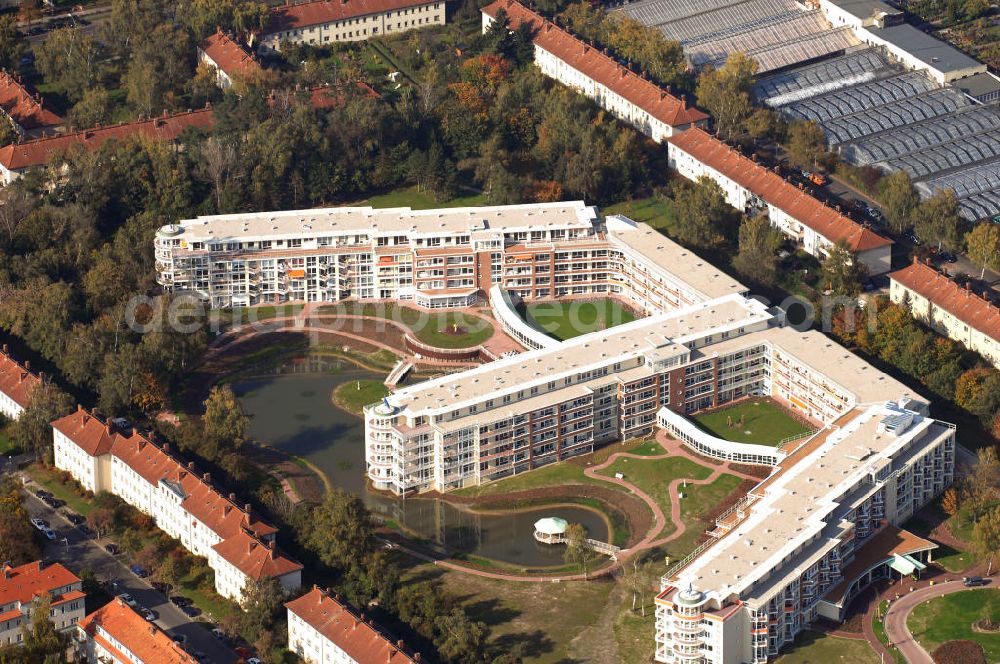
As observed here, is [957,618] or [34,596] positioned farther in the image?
[957,618]

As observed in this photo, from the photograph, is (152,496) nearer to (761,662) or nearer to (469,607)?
(469,607)

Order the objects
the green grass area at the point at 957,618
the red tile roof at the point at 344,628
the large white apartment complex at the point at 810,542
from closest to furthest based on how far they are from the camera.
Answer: the red tile roof at the point at 344,628, the large white apartment complex at the point at 810,542, the green grass area at the point at 957,618

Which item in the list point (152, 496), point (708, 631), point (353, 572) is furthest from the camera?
point (152, 496)

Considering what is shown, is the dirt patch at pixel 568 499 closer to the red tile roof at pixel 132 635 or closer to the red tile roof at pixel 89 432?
the red tile roof at pixel 89 432

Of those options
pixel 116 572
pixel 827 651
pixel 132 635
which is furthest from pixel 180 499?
pixel 827 651

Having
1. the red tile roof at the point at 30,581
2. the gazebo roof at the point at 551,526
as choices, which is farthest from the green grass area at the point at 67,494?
the gazebo roof at the point at 551,526

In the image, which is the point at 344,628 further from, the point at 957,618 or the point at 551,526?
the point at 957,618

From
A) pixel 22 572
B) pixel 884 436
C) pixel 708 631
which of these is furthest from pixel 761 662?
pixel 22 572
